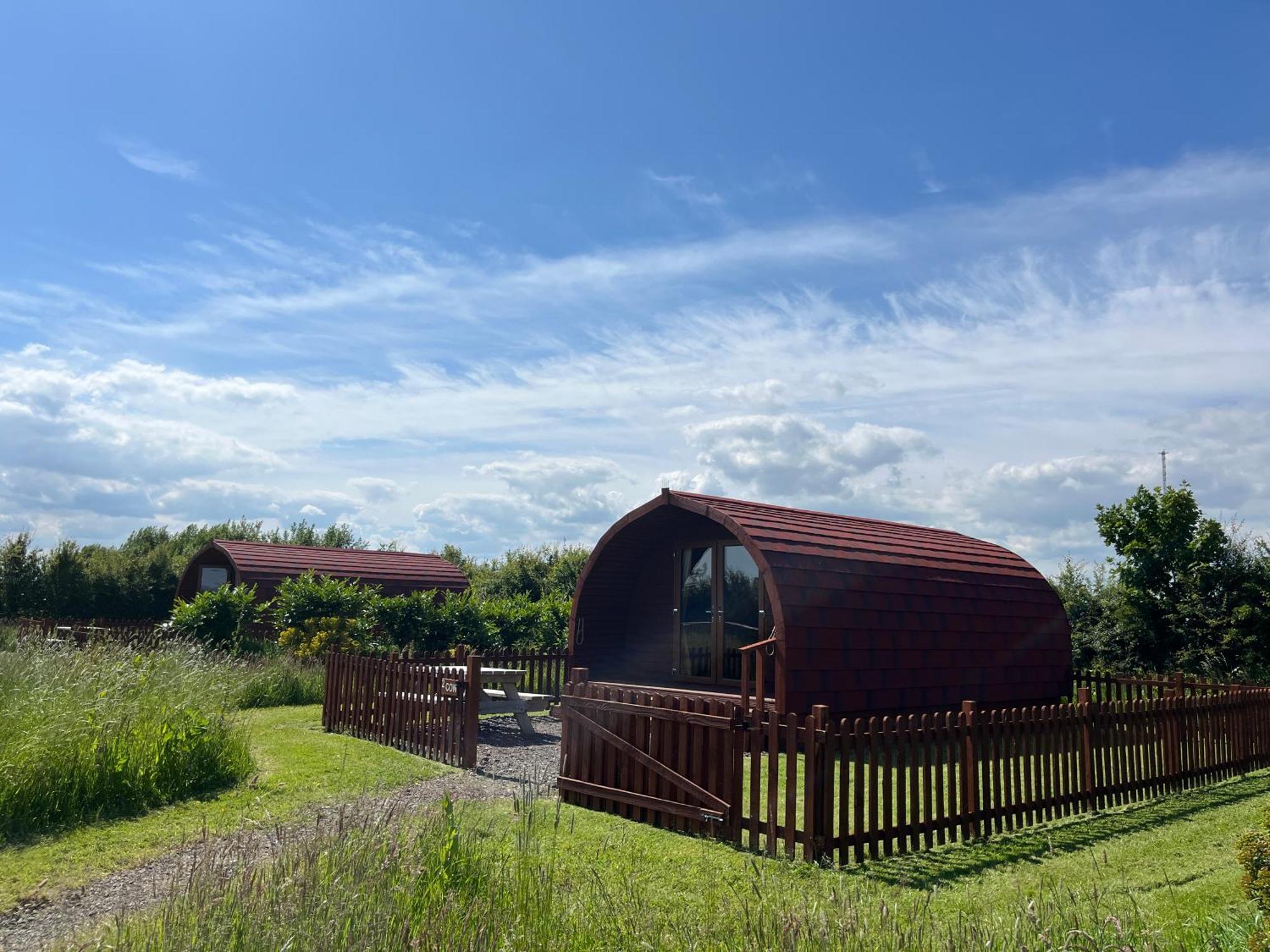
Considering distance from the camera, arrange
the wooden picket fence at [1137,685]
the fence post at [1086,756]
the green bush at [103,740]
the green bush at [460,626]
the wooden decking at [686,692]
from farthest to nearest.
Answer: the green bush at [460,626], the wooden picket fence at [1137,685], the wooden decking at [686,692], the fence post at [1086,756], the green bush at [103,740]

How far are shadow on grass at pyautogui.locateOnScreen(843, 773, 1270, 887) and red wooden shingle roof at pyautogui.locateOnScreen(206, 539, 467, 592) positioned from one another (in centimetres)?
2155

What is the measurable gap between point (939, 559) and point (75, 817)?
11.9 m

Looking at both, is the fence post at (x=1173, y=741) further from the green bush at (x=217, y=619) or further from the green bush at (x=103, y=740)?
the green bush at (x=217, y=619)

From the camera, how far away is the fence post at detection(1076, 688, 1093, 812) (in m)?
9.90

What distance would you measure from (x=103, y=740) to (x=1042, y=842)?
852cm

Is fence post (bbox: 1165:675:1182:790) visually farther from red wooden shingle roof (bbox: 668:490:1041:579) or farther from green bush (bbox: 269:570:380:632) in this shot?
green bush (bbox: 269:570:380:632)

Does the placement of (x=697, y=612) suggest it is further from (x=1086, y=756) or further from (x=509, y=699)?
(x=1086, y=756)

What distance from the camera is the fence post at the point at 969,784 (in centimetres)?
852

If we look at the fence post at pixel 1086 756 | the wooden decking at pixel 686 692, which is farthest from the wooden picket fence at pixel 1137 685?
the wooden decking at pixel 686 692

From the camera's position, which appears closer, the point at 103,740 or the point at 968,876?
the point at 968,876

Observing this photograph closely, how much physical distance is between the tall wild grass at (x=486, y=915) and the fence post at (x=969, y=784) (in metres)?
2.75

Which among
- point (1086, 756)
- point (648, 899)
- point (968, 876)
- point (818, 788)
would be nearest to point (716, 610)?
point (1086, 756)

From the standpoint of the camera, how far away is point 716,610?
49.9ft

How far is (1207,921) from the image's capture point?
223 inches
